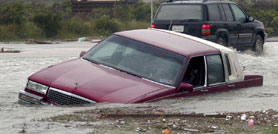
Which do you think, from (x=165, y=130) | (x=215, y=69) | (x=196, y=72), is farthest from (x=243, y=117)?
(x=215, y=69)

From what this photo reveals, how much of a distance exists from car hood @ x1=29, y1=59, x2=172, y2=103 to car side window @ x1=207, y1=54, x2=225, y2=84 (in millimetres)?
1147

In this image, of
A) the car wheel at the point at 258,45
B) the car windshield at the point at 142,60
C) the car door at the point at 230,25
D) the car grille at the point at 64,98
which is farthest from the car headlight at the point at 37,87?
the car wheel at the point at 258,45

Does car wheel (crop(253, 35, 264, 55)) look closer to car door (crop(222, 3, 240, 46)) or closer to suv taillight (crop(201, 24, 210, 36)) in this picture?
car door (crop(222, 3, 240, 46))

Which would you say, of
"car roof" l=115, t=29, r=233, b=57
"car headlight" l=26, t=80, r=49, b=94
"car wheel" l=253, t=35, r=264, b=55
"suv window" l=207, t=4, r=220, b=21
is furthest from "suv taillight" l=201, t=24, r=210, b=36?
"car headlight" l=26, t=80, r=49, b=94

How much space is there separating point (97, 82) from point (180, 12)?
10.2 m

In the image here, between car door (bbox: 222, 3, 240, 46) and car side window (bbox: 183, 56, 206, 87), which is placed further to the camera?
car door (bbox: 222, 3, 240, 46)

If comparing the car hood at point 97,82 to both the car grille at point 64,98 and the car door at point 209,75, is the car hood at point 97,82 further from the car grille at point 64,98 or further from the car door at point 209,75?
the car door at point 209,75

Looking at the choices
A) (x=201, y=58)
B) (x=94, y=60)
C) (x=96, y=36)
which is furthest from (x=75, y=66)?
(x=96, y=36)

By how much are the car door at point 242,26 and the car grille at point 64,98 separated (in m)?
11.6

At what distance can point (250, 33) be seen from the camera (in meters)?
20.2

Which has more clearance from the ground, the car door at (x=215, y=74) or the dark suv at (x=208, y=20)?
the car door at (x=215, y=74)

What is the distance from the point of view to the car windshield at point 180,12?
722 inches

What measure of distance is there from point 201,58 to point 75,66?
1799 mm

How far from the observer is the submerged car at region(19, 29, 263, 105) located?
845 centimetres
